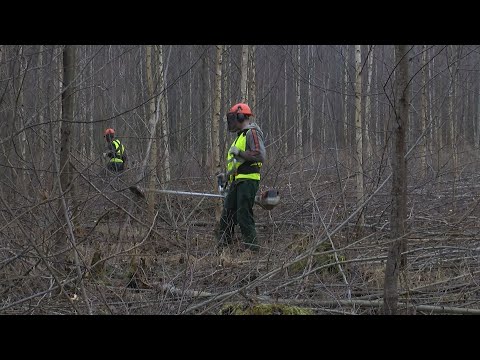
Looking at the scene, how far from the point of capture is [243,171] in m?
6.71

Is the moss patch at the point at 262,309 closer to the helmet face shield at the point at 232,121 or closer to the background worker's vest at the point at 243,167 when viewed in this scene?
the background worker's vest at the point at 243,167

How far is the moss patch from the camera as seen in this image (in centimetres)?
369

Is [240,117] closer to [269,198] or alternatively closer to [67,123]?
[269,198]

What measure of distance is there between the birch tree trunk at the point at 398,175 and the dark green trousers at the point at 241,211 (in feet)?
9.90

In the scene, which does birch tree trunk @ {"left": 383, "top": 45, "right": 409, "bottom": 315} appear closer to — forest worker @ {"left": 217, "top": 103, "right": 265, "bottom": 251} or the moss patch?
the moss patch

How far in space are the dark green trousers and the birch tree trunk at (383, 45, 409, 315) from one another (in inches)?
119

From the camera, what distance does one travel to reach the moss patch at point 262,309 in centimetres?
369

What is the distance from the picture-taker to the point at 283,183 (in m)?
9.78

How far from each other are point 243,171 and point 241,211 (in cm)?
51

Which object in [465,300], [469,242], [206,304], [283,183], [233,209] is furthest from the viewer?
[283,183]

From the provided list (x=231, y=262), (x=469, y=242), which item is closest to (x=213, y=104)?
(x=231, y=262)

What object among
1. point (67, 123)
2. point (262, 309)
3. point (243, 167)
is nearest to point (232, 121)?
point (243, 167)

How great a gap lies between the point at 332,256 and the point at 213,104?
3.84m

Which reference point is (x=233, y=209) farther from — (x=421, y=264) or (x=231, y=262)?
(x=421, y=264)
